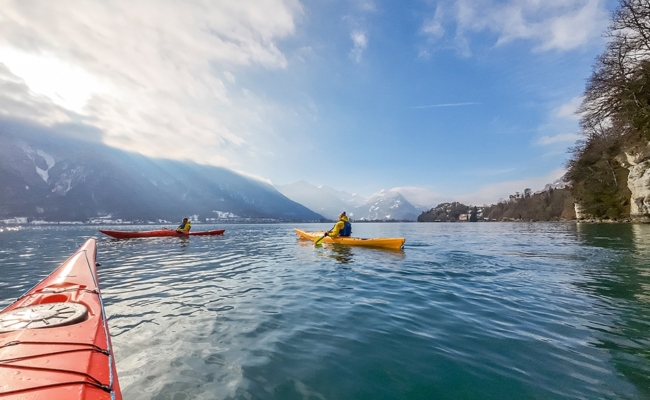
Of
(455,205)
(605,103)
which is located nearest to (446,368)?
(605,103)

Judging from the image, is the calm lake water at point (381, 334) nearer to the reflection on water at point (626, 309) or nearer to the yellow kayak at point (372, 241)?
the reflection on water at point (626, 309)

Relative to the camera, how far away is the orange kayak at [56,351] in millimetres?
2246

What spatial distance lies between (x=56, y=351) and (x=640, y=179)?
50222 mm

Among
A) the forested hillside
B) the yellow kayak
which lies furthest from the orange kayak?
the forested hillside

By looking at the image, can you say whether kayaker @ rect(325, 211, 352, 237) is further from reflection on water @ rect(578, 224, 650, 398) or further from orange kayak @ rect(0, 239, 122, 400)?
orange kayak @ rect(0, 239, 122, 400)

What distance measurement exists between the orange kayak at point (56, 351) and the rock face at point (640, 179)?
154 ft

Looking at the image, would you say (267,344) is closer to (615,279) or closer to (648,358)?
(648,358)

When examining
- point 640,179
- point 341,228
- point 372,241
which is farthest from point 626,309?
point 640,179

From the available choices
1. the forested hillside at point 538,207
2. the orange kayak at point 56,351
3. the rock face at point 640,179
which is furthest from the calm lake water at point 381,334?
the forested hillside at point 538,207

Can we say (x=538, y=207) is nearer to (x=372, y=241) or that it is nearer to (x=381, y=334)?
(x=372, y=241)

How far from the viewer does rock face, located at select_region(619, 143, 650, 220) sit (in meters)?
31.0

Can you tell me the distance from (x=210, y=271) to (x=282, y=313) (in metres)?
6.30

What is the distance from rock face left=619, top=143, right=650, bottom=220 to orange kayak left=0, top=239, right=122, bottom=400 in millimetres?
46792

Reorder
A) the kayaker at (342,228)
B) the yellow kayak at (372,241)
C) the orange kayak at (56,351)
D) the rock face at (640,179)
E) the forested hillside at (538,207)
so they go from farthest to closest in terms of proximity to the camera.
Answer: the forested hillside at (538,207) → the rock face at (640,179) → the kayaker at (342,228) → the yellow kayak at (372,241) → the orange kayak at (56,351)
